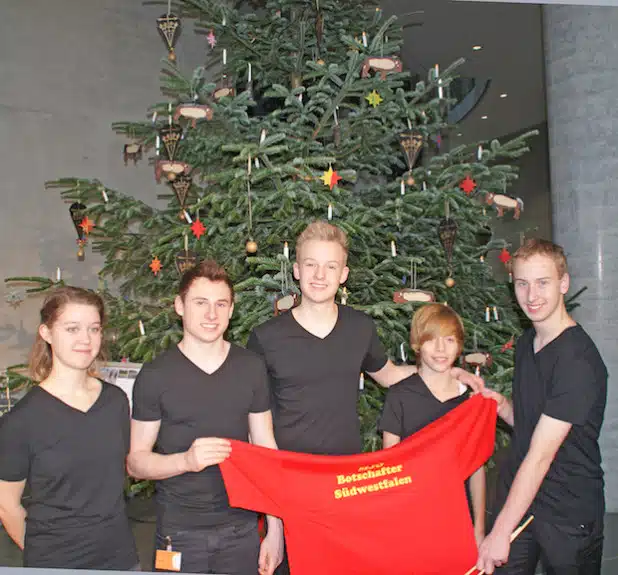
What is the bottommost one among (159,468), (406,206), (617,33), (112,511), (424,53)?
(112,511)

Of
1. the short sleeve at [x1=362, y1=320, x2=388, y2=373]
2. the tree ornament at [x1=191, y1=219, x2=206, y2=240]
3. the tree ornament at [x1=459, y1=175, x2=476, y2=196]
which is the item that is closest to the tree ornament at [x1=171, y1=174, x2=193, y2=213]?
the tree ornament at [x1=191, y1=219, x2=206, y2=240]

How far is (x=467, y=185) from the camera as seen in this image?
421 centimetres

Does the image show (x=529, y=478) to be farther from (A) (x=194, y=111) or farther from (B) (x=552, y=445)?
(A) (x=194, y=111)

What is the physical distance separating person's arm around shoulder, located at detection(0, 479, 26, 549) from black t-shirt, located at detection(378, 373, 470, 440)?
→ 1392mm

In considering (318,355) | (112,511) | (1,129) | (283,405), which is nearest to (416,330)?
(318,355)

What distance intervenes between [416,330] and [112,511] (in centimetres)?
138

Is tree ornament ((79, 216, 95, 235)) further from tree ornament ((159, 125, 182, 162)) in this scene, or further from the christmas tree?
tree ornament ((159, 125, 182, 162))

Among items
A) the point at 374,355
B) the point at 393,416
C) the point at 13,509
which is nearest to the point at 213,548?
the point at 13,509

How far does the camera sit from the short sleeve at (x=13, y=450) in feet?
7.32

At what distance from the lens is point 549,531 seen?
2.48 metres

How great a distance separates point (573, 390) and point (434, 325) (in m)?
0.62

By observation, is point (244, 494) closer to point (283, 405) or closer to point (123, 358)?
point (283, 405)

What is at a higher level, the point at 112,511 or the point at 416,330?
the point at 416,330

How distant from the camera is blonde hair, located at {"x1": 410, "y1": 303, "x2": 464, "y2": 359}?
2785 millimetres
